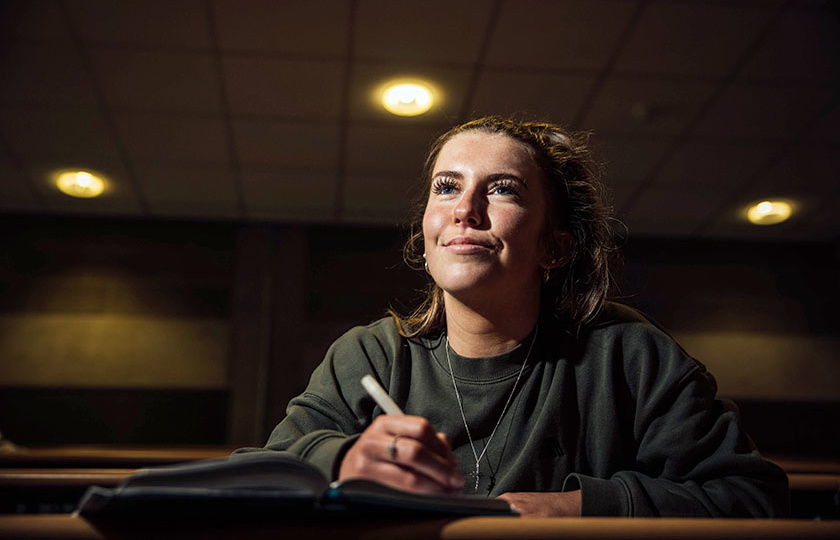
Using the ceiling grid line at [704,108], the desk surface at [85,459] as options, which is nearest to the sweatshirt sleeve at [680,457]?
the desk surface at [85,459]

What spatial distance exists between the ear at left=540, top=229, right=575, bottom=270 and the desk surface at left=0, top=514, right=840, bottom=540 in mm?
828

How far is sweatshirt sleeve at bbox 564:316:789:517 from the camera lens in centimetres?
95

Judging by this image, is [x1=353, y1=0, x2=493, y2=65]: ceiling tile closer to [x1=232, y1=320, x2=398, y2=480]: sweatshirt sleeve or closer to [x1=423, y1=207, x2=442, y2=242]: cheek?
[x1=423, y1=207, x2=442, y2=242]: cheek

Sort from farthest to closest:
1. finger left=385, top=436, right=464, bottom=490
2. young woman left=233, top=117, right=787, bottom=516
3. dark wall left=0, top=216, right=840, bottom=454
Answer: dark wall left=0, top=216, right=840, bottom=454 → young woman left=233, top=117, right=787, bottom=516 → finger left=385, top=436, right=464, bottom=490

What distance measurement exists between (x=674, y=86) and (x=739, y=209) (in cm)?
185

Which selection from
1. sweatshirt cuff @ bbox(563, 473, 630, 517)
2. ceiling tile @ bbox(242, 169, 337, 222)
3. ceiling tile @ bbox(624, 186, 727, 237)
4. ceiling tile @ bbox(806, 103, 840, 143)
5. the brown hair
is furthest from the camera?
ceiling tile @ bbox(624, 186, 727, 237)

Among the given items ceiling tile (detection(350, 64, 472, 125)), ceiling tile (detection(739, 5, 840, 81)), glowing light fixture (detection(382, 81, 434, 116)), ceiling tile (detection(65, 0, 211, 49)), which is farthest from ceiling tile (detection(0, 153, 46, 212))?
ceiling tile (detection(739, 5, 840, 81))

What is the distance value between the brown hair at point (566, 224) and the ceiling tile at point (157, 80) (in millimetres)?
2240

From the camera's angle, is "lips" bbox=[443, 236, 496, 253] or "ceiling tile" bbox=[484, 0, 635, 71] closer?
"lips" bbox=[443, 236, 496, 253]

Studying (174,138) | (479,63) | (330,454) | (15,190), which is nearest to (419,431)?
(330,454)

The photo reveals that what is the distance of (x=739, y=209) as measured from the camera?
4938 mm

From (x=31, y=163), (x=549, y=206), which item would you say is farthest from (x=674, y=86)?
(x=31, y=163)

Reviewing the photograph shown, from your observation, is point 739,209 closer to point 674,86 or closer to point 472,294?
point 674,86

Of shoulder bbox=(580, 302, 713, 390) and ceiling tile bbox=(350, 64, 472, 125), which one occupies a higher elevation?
ceiling tile bbox=(350, 64, 472, 125)
